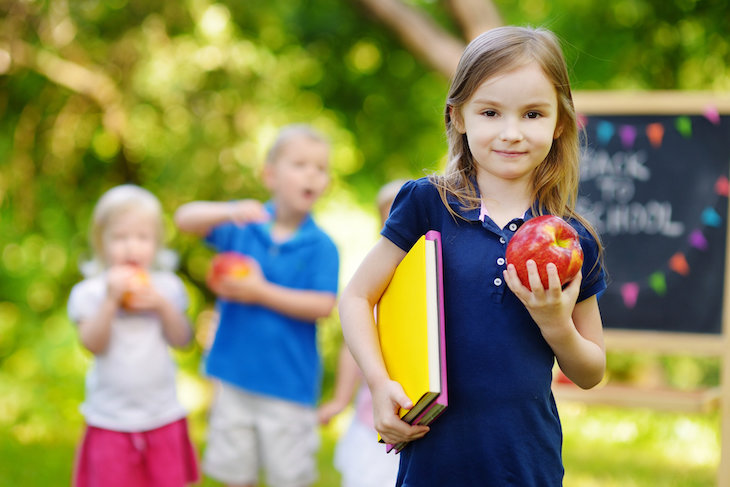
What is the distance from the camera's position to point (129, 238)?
329cm

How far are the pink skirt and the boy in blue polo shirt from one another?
0.28 meters

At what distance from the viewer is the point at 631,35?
20.0ft

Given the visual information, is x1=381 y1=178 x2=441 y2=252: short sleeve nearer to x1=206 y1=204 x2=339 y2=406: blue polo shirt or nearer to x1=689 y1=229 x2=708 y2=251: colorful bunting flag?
x1=206 y1=204 x2=339 y2=406: blue polo shirt

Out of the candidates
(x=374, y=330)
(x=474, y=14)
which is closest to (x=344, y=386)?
(x=374, y=330)

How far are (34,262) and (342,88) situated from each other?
2583 mm

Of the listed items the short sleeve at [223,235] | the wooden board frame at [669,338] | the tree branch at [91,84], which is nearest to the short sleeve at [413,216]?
the short sleeve at [223,235]

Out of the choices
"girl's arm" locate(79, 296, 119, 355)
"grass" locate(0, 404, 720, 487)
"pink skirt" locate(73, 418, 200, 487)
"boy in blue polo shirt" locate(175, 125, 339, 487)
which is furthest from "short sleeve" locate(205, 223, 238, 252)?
"grass" locate(0, 404, 720, 487)

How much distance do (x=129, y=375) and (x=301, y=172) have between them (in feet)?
3.22

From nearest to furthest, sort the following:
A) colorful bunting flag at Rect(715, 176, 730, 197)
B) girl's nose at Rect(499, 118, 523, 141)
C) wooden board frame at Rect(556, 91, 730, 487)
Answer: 1. girl's nose at Rect(499, 118, 523, 141)
2. wooden board frame at Rect(556, 91, 730, 487)
3. colorful bunting flag at Rect(715, 176, 730, 197)

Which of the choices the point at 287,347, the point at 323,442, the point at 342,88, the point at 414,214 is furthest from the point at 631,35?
the point at 414,214

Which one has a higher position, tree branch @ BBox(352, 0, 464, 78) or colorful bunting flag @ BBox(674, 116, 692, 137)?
tree branch @ BBox(352, 0, 464, 78)

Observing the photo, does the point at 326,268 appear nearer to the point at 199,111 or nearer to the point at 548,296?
the point at 548,296

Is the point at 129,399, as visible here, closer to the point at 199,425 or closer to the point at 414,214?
the point at 414,214

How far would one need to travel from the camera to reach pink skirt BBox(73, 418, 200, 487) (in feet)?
10.2
